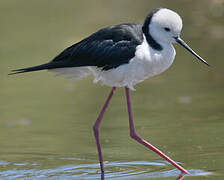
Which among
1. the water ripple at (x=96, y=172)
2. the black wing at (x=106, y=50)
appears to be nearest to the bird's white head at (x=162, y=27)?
the black wing at (x=106, y=50)

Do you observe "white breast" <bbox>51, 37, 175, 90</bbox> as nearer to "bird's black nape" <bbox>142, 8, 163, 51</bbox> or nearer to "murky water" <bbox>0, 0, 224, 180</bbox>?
"bird's black nape" <bbox>142, 8, 163, 51</bbox>

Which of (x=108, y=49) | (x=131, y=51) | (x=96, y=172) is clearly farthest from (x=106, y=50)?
(x=96, y=172)

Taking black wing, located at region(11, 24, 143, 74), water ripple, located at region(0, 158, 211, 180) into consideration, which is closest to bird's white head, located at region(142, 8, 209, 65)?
black wing, located at region(11, 24, 143, 74)

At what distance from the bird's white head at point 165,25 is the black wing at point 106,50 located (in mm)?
138

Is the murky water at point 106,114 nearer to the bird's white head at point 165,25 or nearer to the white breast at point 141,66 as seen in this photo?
the white breast at point 141,66

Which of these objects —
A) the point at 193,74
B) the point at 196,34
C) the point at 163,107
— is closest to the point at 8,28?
the point at 196,34

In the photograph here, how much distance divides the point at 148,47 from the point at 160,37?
0.46 ft

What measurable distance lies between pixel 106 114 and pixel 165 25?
8.23 feet

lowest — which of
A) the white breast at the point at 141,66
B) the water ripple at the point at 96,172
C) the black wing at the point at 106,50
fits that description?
the water ripple at the point at 96,172

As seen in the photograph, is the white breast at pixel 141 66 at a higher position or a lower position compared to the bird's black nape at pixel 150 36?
lower

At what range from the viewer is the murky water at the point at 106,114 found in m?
5.82

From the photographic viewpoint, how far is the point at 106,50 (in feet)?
17.9

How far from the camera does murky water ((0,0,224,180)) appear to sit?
5.82m

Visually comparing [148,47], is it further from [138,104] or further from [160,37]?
[138,104]
